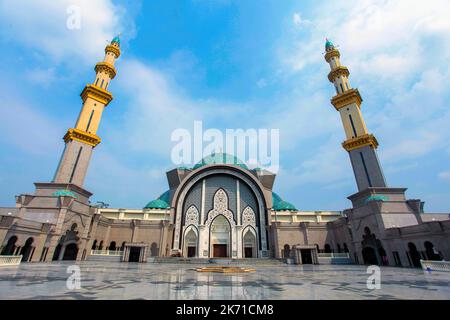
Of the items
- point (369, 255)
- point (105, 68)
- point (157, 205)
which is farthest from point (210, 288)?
point (105, 68)

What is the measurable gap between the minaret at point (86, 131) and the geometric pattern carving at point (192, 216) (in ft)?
43.5

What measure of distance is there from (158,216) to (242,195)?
1296 centimetres

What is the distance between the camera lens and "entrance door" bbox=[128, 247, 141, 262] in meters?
22.8

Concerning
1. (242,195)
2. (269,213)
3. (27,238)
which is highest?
(242,195)

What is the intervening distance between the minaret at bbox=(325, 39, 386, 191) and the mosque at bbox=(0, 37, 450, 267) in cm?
11

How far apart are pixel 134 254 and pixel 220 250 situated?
36.7ft

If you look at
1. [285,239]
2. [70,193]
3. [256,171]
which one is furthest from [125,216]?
[285,239]

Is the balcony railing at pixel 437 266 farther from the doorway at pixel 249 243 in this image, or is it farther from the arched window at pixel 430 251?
the doorway at pixel 249 243

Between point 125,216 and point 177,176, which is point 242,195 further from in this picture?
point 125,216

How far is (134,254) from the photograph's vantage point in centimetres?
2316

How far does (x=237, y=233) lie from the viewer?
2927cm

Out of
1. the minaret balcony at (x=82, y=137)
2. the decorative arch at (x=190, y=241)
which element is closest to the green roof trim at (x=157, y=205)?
the decorative arch at (x=190, y=241)

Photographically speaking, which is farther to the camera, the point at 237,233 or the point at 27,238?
the point at 237,233

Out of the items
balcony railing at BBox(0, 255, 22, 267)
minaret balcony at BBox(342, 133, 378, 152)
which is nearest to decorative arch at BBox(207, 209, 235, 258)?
minaret balcony at BBox(342, 133, 378, 152)
